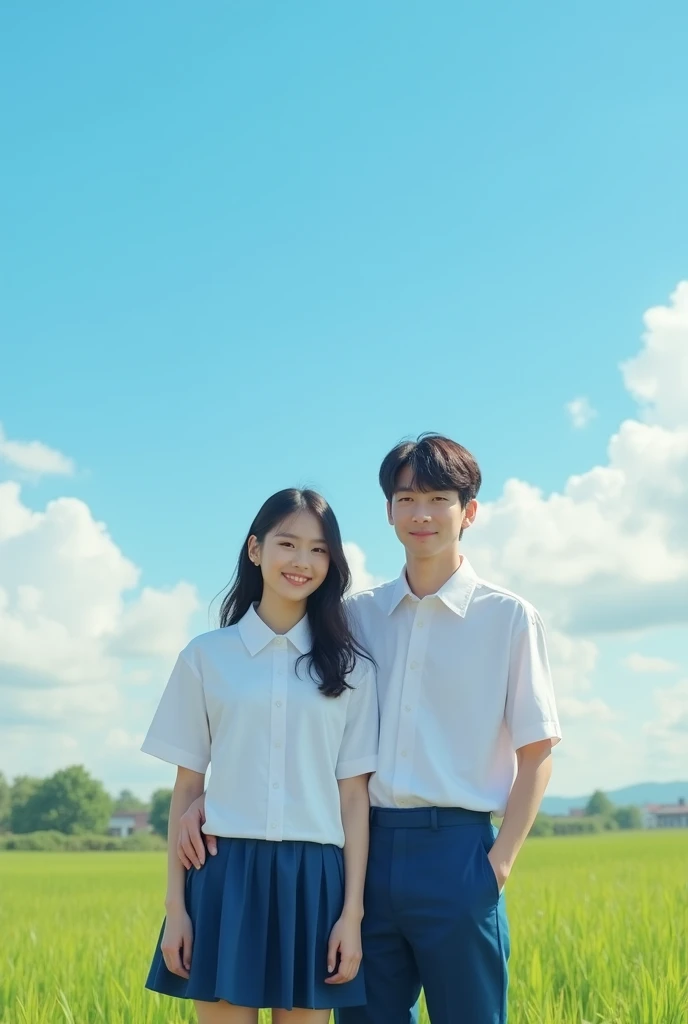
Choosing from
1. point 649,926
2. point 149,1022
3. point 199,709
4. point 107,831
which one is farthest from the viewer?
point 107,831

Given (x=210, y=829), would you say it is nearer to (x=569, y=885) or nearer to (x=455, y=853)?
(x=455, y=853)

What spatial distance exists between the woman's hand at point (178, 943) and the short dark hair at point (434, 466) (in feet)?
4.50

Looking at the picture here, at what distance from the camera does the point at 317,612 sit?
10.6 feet

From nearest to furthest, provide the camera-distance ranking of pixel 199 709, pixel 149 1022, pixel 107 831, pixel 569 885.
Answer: pixel 199 709 < pixel 149 1022 < pixel 569 885 < pixel 107 831

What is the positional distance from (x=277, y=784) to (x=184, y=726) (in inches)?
13.9

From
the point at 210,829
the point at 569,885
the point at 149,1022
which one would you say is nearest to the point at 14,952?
the point at 149,1022

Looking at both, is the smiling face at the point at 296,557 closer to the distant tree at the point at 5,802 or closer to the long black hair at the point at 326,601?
the long black hair at the point at 326,601

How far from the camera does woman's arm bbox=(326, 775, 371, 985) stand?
9.45ft

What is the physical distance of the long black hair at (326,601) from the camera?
308cm

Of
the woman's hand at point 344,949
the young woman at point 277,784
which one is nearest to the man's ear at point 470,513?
the young woman at point 277,784

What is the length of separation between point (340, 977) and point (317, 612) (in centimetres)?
103

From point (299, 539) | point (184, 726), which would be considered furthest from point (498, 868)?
point (299, 539)

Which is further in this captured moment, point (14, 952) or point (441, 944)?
point (14, 952)

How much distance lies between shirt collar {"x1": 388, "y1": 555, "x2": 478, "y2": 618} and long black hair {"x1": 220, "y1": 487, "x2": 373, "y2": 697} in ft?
0.64
